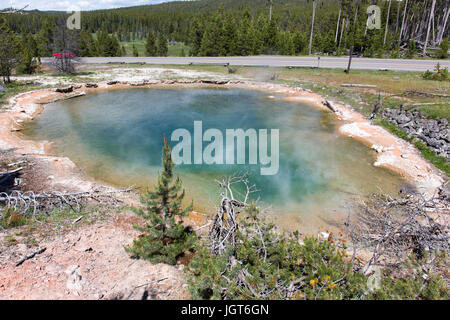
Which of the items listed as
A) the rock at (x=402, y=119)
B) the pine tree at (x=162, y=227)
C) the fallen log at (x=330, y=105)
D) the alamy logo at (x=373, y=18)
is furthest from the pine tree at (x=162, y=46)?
the pine tree at (x=162, y=227)

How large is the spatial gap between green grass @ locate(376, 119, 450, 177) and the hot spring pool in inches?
104

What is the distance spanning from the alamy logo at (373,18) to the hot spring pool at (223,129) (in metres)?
33.1

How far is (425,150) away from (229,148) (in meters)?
11.0

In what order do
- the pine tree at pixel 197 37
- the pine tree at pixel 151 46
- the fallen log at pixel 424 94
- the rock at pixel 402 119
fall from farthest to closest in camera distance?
the pine tree at pixel 151 46 < the pine tree at pixel 197 37 < the fallen log at pixel 424 94 < the rock at pixel 402 119

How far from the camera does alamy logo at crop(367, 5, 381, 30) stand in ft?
157

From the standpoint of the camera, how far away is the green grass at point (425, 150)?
13398mm

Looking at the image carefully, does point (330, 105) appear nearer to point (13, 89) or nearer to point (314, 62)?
point (314, 62)

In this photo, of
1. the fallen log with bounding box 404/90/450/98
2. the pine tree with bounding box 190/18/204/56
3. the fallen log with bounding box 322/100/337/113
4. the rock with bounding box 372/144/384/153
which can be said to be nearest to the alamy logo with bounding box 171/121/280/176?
the rock with bounding box 372/144/384/153

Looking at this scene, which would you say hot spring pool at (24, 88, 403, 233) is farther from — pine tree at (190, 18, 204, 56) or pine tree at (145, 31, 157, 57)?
pine tree at (190, 18, 204, 56)

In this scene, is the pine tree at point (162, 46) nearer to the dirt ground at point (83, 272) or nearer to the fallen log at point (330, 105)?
the fallen log at point (330, 105)

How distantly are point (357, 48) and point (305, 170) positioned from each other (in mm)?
46009
